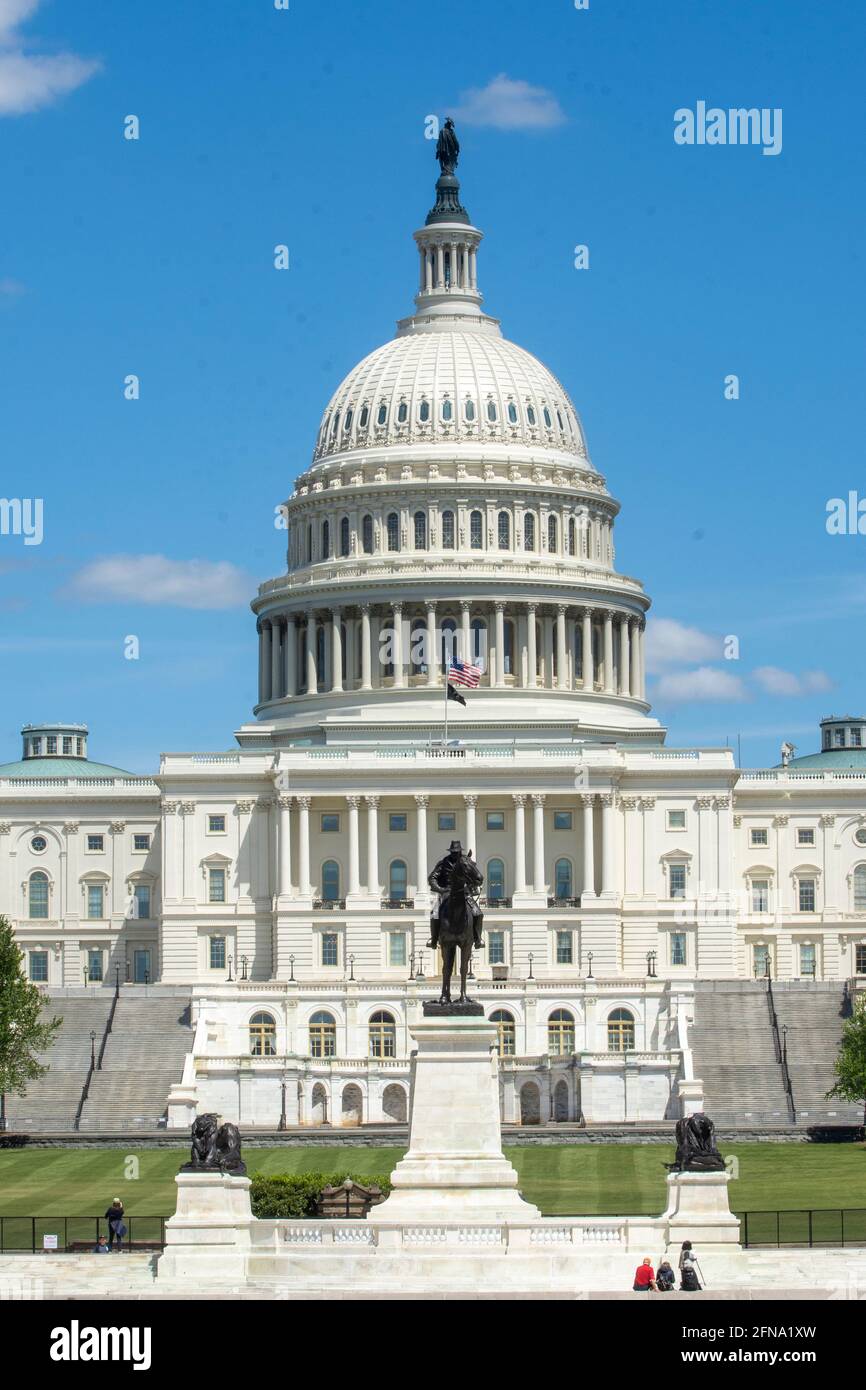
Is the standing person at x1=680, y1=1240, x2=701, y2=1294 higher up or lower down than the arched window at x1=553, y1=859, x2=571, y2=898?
lower down

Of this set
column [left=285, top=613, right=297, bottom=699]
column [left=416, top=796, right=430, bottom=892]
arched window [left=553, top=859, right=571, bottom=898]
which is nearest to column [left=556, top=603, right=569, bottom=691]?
column [left=285, top=613, right=297, bottom=699]

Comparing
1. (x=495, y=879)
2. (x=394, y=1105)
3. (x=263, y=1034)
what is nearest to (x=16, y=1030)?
(x=394, y=1105)

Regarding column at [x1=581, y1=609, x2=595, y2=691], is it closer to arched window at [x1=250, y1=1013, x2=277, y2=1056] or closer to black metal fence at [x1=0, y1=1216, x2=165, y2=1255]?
arched window at [x1=250, y1=1013, x2=277, y2=1056]

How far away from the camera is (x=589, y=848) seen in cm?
14725

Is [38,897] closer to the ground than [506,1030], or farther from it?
farther from it

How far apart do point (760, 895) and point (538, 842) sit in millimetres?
13111

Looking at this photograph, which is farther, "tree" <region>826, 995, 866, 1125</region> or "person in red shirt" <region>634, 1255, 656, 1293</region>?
"tree" <region>826, 995, 866, 1125</region>

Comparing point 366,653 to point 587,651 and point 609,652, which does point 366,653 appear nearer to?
point 587,651

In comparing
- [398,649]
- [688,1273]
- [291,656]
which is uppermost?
[291,656]

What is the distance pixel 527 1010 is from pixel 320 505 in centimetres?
4796

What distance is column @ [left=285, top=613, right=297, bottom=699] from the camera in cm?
16688

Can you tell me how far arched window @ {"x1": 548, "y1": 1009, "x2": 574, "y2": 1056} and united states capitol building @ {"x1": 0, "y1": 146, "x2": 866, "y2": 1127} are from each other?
4.5 inches
